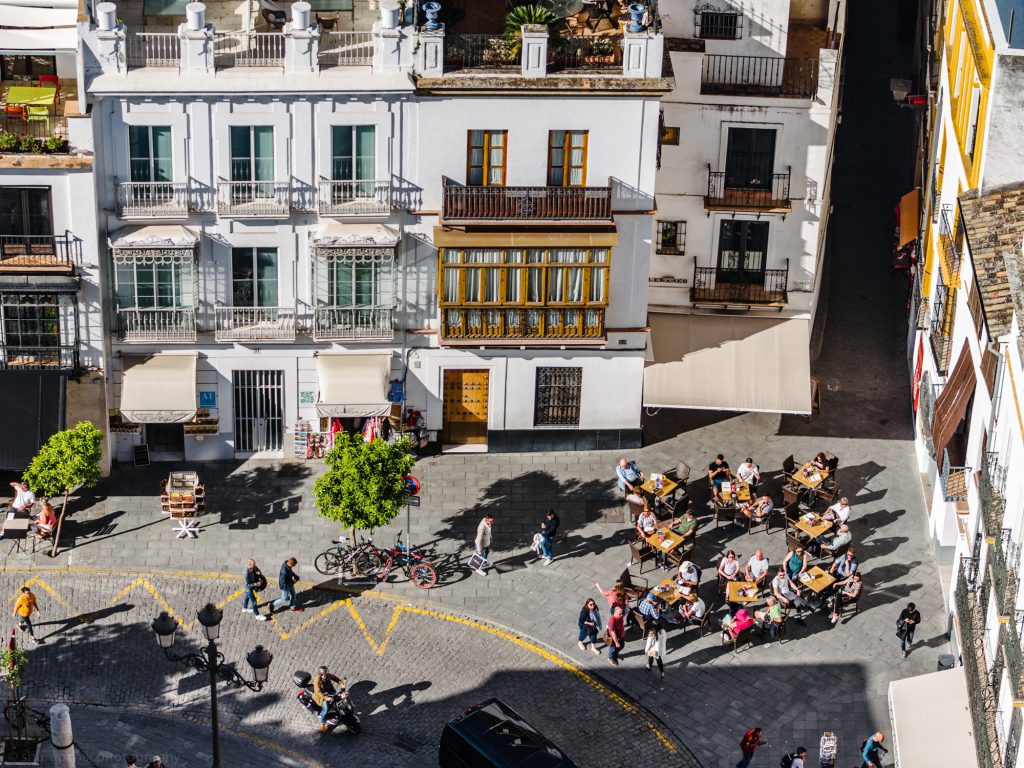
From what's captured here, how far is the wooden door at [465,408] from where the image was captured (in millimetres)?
65000

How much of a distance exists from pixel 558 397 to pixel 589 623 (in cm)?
1104

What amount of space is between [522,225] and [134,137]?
38.9 ft

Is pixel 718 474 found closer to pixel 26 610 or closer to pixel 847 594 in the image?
pixel 847 594

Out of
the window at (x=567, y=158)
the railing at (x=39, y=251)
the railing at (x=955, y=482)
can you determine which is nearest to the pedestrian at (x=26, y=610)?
the railing at (x=39, y=251)

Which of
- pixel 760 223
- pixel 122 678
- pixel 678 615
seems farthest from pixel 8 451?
pixel 760 223

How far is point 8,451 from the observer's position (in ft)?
202

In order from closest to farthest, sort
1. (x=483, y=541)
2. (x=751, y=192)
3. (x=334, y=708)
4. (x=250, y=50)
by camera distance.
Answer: (x=334, y=708)
(x=483, y=541)
(x=250, y=50)
(x=751, y=192)

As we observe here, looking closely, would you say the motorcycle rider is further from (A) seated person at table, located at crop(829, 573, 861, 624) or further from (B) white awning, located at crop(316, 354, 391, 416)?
(A) seated person at table, located at crop(829, 573, 861, 624)

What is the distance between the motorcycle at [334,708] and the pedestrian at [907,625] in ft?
49.8

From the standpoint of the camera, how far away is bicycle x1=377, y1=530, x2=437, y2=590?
5925 centimetres

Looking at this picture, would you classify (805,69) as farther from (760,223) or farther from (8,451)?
(8,451)

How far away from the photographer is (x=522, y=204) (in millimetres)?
61406

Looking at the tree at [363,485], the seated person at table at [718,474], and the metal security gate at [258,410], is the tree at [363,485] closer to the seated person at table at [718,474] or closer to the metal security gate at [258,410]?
the metal security gate at [258,410]

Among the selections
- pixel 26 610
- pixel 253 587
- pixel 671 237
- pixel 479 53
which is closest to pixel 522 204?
pixel 479 53
